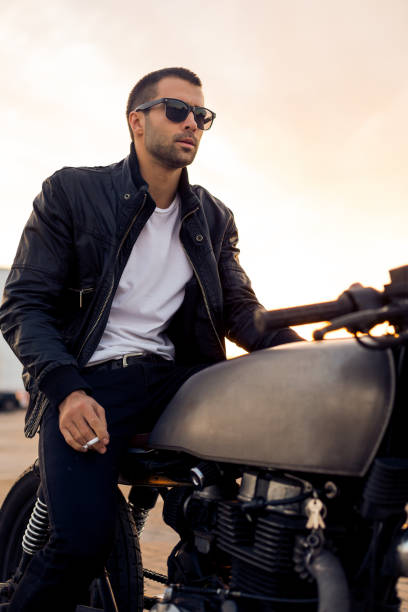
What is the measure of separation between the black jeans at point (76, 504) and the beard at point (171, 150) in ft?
3.04

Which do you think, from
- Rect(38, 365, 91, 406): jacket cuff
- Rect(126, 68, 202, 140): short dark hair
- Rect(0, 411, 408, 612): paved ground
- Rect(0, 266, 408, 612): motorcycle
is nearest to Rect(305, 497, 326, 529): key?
Rect(0, 266, 408, 612): motorcycle

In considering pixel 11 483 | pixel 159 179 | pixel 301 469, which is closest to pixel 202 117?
pixel 159 179

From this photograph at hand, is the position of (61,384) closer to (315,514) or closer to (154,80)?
(315,514)

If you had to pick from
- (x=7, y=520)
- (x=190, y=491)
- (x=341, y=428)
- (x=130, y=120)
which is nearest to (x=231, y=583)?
(x=190, y=491)

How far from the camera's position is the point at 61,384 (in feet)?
7.63

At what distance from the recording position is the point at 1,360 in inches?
1110

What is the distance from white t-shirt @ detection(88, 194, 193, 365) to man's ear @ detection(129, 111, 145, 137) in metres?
0.41

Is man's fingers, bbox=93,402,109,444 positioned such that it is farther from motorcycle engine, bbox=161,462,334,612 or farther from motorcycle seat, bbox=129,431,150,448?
motorcycle engine, bbox=161,462,334,612

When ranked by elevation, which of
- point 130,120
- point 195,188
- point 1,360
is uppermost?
point 130,120

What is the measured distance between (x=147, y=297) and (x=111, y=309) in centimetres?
14

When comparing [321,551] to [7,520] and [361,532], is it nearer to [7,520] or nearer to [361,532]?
[361,532]

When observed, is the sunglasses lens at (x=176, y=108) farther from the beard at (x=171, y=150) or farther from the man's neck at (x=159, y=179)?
the man's neck at (x=159, y=179)

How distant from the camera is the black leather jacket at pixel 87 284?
98.1 inches

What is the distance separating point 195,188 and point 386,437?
178 cm
